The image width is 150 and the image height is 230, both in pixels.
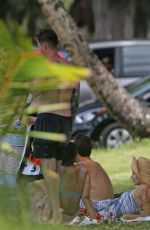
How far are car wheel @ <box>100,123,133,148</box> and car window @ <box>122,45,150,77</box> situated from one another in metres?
3.72

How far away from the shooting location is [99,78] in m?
11.8

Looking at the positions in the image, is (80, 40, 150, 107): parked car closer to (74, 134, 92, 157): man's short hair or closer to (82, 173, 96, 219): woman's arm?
(74, 134, 92, 157): man's short hair

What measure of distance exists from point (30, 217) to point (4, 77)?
0.24 meters

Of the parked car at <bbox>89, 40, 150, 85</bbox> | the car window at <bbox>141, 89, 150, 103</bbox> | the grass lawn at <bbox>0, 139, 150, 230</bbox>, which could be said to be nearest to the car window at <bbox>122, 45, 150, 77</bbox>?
the parked car at <bbox>89, 40, 150, 85</bbox>

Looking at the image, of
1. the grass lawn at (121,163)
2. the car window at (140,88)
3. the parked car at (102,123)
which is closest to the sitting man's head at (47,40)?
the grass lawn at (121,163)

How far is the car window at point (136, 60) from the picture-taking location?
1723 centimetres

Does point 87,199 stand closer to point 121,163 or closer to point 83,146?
point 83,146

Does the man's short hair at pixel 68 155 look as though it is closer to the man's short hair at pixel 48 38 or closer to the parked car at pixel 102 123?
the man's short hair at pixel 48 38

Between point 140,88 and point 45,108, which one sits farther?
point 140,88

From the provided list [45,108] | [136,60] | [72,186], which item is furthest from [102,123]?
[45,108]

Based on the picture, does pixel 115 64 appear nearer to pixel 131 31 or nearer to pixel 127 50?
pixel 127 50

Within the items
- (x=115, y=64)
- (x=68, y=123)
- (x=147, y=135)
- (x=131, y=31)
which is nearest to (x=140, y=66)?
(x=115, y=64)

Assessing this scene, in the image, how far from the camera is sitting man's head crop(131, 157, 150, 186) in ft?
20.0

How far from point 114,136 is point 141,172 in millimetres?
7221
